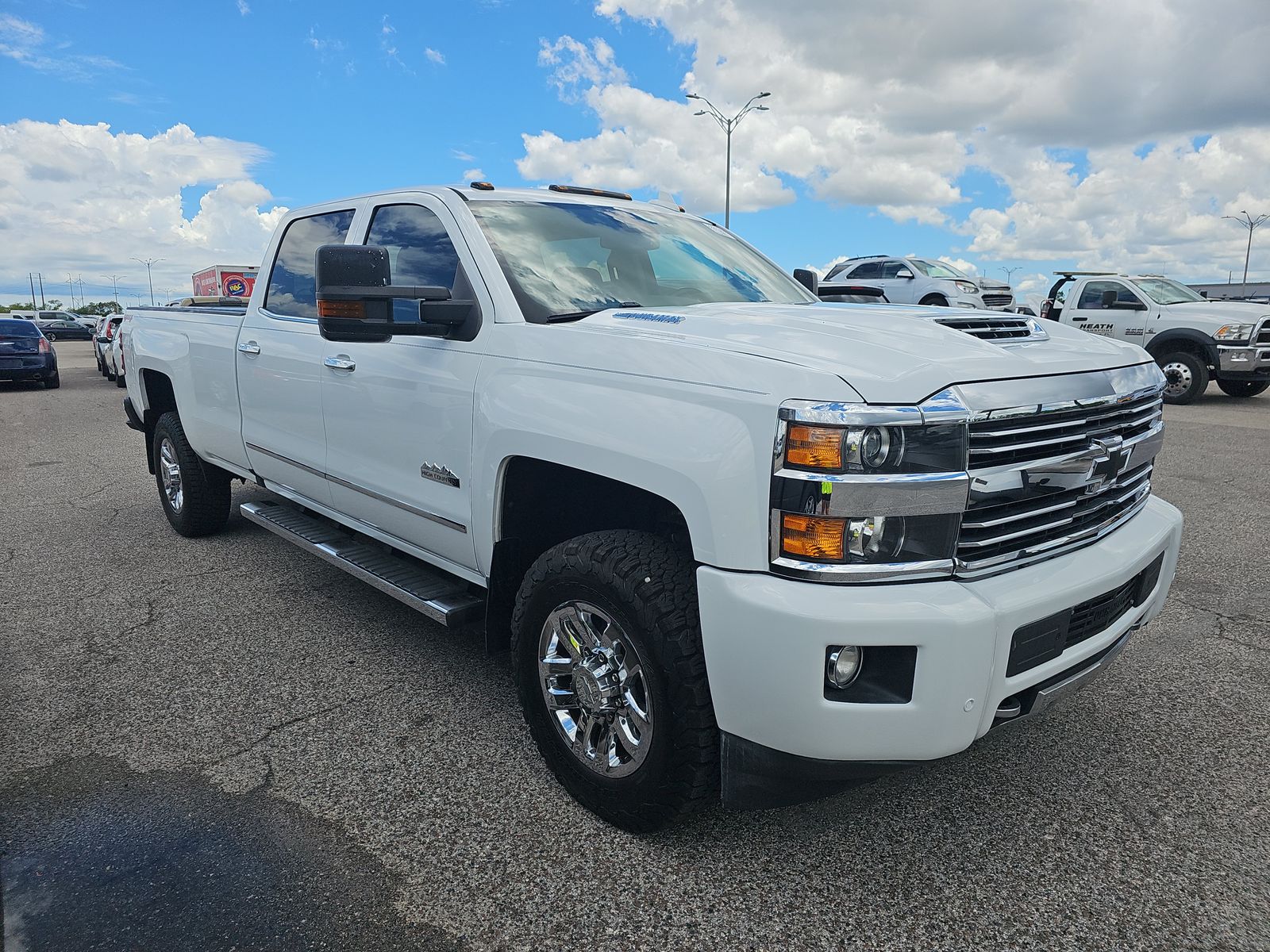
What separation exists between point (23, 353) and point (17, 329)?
73 cm

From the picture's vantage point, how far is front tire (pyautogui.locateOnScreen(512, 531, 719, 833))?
227cm

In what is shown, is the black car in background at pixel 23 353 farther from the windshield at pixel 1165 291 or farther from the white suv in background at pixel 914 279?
the windshield at pixel 1165 291

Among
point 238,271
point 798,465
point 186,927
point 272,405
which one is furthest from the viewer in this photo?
point 238,271

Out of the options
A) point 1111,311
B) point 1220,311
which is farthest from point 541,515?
point 1111,311

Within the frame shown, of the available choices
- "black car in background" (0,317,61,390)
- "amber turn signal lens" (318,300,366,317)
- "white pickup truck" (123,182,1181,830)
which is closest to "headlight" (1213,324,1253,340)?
"white pickup truck" (123,182,1181,830)

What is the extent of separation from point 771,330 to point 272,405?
9.43 feet

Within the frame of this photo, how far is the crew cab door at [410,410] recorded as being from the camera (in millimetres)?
3080

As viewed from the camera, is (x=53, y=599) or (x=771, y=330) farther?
(x=53, y=599)

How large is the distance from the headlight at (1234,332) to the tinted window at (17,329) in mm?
22084

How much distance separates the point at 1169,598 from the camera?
458 cm

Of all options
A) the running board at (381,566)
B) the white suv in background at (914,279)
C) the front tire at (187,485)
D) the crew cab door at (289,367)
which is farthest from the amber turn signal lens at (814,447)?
the white suv in background at (914,279)

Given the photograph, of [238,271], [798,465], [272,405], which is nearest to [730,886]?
[798,465]

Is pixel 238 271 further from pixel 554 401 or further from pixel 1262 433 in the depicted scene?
pixel 554 401

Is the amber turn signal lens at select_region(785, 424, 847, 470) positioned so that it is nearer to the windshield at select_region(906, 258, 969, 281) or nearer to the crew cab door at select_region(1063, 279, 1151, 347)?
the crew cab door at select_region(1063, 279, 1151, 347)
